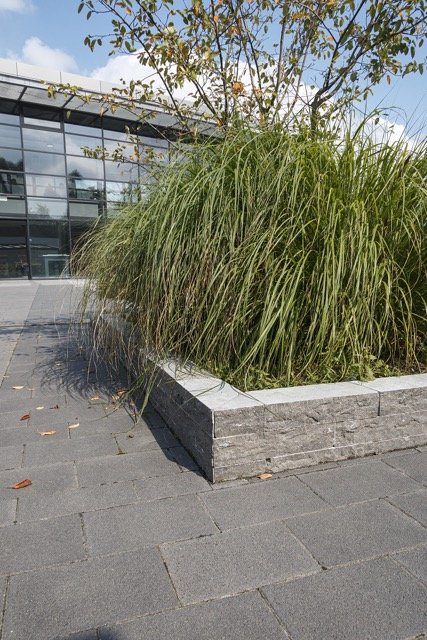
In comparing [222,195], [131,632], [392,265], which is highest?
[222,195]

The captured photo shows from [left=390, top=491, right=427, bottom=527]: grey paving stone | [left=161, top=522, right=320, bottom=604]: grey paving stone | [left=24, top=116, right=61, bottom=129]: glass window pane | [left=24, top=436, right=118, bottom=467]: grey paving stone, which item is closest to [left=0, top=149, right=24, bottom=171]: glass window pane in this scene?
[left=24, top=116, right=61, bottom=129]: glass window pane

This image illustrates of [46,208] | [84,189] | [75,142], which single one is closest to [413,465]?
[46,208]

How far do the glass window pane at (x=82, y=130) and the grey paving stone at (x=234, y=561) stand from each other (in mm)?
19230

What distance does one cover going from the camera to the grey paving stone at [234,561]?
65.3 inches

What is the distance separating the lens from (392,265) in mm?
3172

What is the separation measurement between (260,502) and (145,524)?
0.57 meters

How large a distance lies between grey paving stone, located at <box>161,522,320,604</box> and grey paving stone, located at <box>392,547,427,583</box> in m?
0.35

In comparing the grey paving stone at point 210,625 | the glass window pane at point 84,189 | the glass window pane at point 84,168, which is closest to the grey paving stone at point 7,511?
the grey paving stone at point 210,625

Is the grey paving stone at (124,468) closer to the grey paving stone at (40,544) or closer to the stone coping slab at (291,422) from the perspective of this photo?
the stone coping slab at (291,422)

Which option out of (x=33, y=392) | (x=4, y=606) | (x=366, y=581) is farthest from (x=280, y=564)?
(x=33, y=392)

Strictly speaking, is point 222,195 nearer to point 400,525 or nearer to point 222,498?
point 222,498

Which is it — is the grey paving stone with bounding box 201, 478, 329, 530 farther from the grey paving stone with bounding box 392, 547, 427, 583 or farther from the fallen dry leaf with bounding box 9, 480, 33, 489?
the fallen dry leaf with bounding box 9, 480, 33, 489

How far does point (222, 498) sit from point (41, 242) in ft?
60.0

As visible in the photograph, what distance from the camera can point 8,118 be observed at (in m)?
17.2
